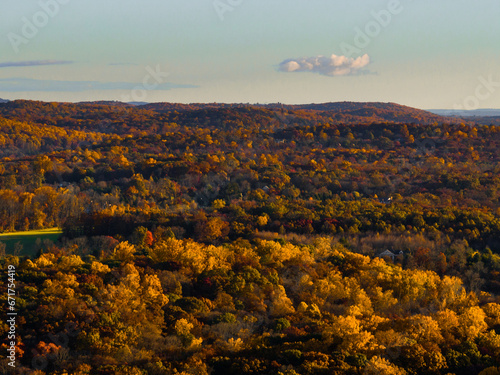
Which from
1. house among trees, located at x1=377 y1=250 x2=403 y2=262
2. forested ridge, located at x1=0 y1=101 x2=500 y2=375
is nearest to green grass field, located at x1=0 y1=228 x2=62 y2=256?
forested ridge, located at x1=0 y1=101 x2=500 y2=375

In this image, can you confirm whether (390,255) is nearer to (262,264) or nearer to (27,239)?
(262,264)

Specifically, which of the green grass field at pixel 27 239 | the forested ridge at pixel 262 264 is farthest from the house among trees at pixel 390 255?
the green grass field at pixel 27 239

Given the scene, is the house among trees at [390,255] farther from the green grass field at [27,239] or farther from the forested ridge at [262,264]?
the green grass field at [27,239]

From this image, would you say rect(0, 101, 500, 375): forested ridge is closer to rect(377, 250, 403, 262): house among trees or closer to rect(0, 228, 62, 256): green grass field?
rect(377, 250, 403, 262): house among trees

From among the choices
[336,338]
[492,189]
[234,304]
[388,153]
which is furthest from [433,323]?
[388,153]

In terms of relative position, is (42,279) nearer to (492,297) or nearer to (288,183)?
(492,297)
